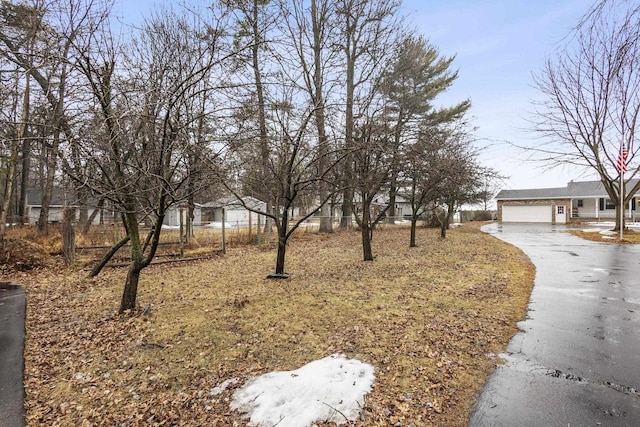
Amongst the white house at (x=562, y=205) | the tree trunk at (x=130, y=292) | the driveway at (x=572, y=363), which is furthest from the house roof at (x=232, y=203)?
the white house at (x=562, y=205)

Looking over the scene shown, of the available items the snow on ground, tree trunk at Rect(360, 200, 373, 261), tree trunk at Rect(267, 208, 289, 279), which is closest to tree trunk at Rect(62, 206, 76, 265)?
tree trunk at Rect(267, 208, 289, 279)

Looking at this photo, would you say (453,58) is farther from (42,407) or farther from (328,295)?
(42,407)

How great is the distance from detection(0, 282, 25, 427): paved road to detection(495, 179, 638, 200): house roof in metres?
35.9

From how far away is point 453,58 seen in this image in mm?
21047

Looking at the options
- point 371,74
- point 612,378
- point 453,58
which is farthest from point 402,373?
point 453,58

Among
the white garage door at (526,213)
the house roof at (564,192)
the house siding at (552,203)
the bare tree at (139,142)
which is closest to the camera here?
the bare tree at (139,142)

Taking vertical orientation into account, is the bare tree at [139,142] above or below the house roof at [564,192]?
below

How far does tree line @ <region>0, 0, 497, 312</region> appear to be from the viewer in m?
4.11

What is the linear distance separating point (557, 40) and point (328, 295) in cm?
452

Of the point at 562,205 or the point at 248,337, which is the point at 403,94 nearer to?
the point at 248,337

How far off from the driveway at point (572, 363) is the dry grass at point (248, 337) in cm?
20

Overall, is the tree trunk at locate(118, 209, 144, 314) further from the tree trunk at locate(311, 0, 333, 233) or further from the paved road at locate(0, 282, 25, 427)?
the tree trunk at locate(311, 0, 333, 233)

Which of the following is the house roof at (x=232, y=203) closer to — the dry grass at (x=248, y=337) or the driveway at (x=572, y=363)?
the dry grass at (x=248, y=337)

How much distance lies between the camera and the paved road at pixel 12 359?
2805 millimetres
